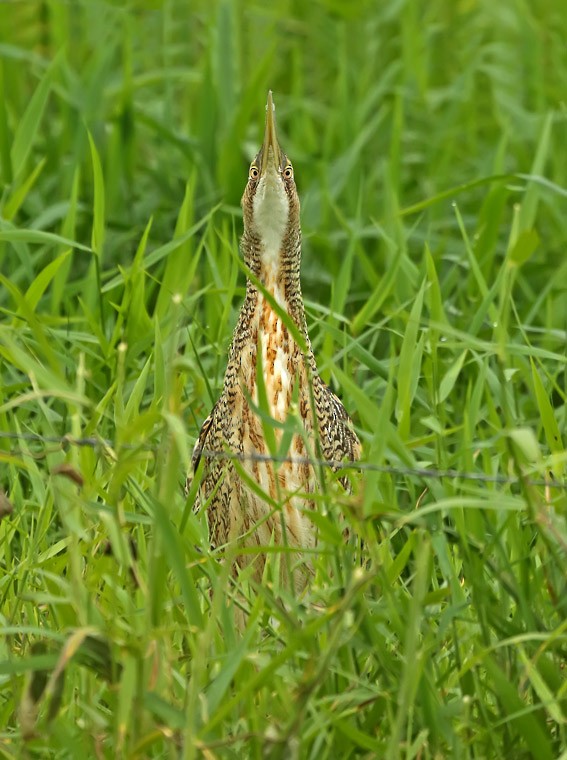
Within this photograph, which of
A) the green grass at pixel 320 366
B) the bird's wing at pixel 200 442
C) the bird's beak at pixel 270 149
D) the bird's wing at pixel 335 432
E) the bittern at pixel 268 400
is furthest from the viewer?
the bird's beak at pixel 270 149

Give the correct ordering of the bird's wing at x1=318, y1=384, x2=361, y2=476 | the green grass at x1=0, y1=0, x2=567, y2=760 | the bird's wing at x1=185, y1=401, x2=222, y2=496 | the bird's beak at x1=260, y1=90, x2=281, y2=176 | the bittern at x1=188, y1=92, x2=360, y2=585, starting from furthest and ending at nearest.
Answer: the bird's beak at x1=260, y1=90, x2=281, y2=176 < the bird's wing at x1=185, y1=401, x2=222, y2=496 < the bird's wing at x1=318, y1=384, x2=361, y2=476 < the bittern at x1=188, y1=92, x2=360, y2=585 < the green grass at x1=0, y1=0, x2=567, y2=760

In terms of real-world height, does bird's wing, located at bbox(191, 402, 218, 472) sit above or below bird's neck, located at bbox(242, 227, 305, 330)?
below

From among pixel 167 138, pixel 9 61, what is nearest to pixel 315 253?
pixel 167 138

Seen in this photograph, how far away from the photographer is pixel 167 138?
22.7 feet

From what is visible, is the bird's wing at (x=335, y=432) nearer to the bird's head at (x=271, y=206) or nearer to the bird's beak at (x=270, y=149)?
the bird's head at (x=271, y=206)

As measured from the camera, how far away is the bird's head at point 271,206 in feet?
16.0

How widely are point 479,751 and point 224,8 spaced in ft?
15.3

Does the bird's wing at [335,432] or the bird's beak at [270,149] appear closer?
the bird's wing at [335,432]

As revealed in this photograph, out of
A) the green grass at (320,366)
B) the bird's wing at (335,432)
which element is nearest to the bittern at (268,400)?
the bird's wing at (335,432)

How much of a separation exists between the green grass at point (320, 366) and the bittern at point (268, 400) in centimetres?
11

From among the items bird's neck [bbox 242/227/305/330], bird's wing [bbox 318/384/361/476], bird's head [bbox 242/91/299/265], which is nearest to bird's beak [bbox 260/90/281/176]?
bird's head [bbox 242/91/299/265]

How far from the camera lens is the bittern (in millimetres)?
4551

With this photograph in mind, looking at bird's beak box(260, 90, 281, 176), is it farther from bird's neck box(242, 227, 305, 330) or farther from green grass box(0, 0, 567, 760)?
green grass box(0, 0, 567, 760)

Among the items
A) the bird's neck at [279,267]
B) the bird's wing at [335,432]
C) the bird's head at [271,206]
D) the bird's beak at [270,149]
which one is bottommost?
the bird's wing at [335,432]
